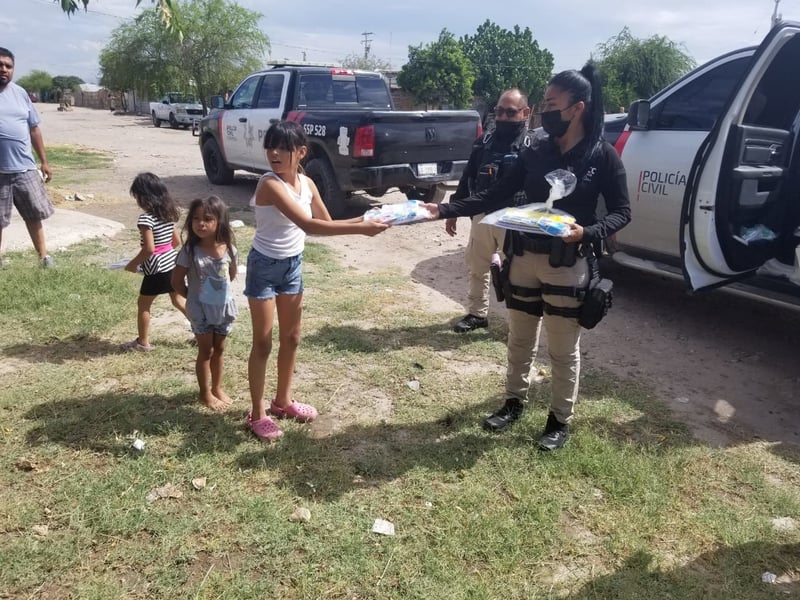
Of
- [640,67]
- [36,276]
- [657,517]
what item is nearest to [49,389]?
[36,276]

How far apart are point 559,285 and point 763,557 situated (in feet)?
4.64

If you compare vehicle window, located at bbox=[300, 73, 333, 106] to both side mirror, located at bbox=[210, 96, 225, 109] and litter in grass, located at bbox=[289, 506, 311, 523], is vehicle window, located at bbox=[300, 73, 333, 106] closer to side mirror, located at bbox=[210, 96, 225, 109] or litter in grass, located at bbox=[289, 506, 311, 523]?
side mirror, located at bbox=[210, 96, 225, 109]

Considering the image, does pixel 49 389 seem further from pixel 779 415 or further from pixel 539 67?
pixel 539 67

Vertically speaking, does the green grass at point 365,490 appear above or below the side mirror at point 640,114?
below

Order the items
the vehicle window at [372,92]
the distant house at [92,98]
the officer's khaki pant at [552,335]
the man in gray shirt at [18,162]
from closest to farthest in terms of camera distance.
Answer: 1. the officer's khaki pant at [552,335]
2. the man in gray shirt at [18,162]
3. the vehicle window at [372,92]
4. the distant house at [92,98]

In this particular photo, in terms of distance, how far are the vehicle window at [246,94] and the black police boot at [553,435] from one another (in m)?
8.30

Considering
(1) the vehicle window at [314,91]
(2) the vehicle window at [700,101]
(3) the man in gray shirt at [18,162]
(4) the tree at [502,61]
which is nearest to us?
(2) the vehicle window at [700,101]

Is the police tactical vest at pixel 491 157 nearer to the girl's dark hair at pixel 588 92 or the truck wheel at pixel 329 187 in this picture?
the girl's dark hair at pixel 588 92

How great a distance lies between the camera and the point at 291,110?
917cm

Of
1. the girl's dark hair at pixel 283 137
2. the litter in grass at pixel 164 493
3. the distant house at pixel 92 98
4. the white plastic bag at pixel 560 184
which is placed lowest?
the litter in grass at pixel 164 493

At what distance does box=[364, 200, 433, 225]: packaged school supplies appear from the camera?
3.14 m

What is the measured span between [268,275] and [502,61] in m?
44.2

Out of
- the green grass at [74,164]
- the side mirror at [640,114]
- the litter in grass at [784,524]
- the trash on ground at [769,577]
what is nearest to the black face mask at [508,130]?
the side mirror at [640,114]

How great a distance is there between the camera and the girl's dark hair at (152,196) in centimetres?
397
